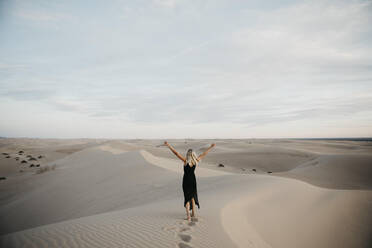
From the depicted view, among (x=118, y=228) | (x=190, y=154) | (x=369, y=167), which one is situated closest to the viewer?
(x=118, y=228)

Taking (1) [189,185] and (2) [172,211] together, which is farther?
(2) [172,211]

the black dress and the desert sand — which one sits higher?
the black dress

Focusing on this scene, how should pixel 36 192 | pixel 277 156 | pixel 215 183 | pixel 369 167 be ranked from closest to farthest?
pixel 215 183
pixel 36 192
pixel 369 167
pixel 277 156

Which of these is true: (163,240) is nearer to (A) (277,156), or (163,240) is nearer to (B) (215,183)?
(B) (215,183)

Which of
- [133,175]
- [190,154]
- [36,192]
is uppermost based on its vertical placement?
[190,154]

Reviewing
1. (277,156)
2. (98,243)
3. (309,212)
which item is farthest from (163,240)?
(277,156)

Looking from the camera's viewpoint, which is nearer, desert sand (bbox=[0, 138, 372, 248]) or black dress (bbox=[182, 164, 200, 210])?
desert sand (bbox=[0, 138, 372, 248])

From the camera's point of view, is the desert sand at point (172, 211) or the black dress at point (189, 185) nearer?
the desert sand at point (172, 211)

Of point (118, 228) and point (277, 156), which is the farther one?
point (277, 156)

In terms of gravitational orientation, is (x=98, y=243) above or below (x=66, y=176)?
above

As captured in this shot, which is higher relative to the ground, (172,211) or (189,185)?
(189,185)

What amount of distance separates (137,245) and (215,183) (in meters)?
6.19

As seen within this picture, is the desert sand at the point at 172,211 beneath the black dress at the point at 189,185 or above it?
beneath

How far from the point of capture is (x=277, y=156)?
81.7ft
